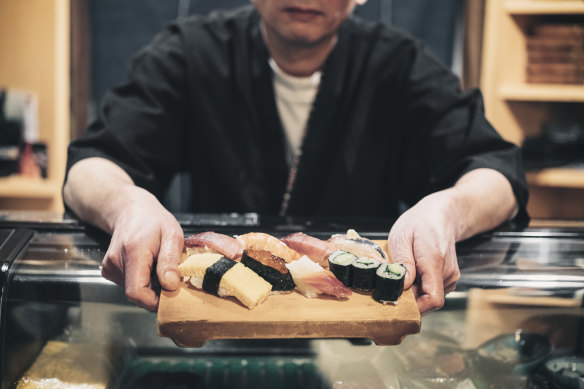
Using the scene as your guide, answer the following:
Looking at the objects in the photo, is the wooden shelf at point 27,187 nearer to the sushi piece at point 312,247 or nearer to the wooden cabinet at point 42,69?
the wooden cabinet at point 42,69

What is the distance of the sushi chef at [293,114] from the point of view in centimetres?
162

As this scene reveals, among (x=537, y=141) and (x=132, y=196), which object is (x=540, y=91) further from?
(x=132, y=196)

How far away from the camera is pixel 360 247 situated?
888 millimetres

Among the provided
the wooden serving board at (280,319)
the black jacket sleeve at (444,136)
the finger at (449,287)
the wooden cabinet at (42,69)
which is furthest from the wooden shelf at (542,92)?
the wooden serving board at (280,319)

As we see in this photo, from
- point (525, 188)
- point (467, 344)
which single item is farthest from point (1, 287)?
point (525, 188)

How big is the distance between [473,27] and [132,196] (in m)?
2.55

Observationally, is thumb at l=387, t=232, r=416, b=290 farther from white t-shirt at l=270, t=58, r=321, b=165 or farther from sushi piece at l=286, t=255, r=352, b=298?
white t-shirt at l=270, t=58, r=321, b=165

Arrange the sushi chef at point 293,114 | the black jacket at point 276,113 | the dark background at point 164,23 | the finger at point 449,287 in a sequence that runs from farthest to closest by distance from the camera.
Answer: the dark background at point 164,23
the black jacket at point 276,113
the sushi chef at point 293,114
the finger at point 449,287

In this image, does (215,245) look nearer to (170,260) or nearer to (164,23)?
(170,260)

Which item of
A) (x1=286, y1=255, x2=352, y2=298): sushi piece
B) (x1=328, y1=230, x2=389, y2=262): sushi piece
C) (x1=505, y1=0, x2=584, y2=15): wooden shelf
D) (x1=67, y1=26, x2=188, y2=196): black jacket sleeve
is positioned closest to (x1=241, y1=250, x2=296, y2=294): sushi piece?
(x1=286, y1=255, x2=352, y2=298): sushi piece

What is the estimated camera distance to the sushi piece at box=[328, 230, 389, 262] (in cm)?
88

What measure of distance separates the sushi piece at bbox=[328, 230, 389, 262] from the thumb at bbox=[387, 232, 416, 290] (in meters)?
0.02

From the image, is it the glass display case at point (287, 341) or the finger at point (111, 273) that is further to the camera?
the glass display case at point (287, 341)

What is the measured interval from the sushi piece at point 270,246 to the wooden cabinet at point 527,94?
2240 mm
